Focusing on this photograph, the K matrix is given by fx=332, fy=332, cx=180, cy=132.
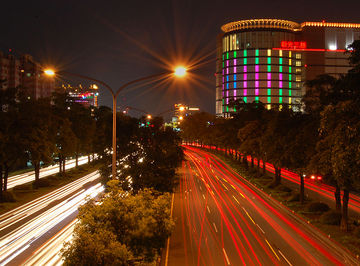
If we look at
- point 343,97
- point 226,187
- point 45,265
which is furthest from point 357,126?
point 226,187

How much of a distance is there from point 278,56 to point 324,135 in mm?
130537

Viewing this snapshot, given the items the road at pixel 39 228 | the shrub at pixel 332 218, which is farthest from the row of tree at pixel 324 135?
the road at pixel 39 228

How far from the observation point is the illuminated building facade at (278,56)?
450 feet

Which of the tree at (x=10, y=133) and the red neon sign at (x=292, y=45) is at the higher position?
the red neon sign at (x=292, y=45)

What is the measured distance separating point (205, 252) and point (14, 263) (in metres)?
10.2

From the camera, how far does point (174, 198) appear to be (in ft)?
119

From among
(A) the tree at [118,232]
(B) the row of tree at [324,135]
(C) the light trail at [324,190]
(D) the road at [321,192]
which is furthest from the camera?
(C) the light trail at [324,190]

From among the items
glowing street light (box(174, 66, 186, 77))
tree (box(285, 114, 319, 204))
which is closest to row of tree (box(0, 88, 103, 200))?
glowing street light (box(174, 66, 186, 77))

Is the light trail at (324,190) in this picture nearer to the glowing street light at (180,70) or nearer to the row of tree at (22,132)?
the glowing street light at (180,70)

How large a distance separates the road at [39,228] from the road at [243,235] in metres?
7.00

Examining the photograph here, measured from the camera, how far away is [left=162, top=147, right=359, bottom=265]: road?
1838 centimetres

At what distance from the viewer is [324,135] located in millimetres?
22969

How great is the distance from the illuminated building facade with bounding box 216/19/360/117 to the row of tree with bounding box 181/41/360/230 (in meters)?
100

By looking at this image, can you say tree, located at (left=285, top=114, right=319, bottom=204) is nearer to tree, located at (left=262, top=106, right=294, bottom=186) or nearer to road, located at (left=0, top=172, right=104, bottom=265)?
tree, located at (left=262, top=106, right=294, bottom=186)
